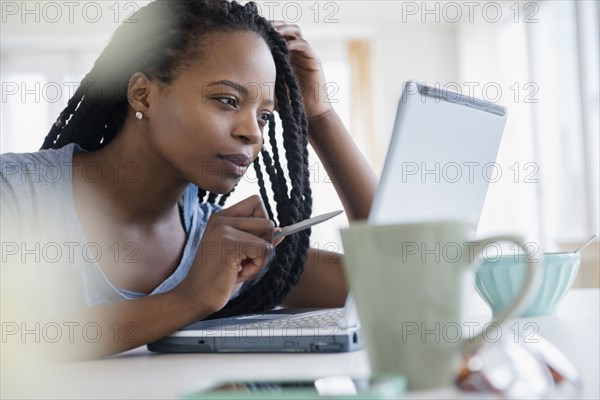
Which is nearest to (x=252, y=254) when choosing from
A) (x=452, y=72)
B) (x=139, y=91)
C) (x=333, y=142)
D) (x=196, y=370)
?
(x=196, y=370)

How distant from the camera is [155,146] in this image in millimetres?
1197

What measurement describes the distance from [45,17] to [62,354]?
15.7 ft

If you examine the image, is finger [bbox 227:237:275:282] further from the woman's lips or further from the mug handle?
the mug handle

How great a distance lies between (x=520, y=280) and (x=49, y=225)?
0.67 meters

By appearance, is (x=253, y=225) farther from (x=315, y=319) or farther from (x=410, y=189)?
(x=410, y=189)

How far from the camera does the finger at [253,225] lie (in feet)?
2.94

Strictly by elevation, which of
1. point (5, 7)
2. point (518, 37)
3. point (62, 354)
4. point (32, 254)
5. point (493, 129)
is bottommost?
point (62, 354)

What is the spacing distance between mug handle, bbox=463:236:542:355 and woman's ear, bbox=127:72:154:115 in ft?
2.68

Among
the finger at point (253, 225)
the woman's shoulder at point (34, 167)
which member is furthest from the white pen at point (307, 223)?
the woman's shoulder at point (34, 167)

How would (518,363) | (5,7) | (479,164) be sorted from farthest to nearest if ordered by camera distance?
(5,7) < (479,164) < (518,363)

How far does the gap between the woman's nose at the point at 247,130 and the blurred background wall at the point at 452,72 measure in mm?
2533

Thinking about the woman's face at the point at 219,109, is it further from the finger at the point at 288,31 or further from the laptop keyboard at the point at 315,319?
the laptop keyboard at the point at 315,319

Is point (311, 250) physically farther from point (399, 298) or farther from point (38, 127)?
point (38, 127)

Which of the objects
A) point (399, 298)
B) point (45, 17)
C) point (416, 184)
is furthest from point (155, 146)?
point (45, 17)
